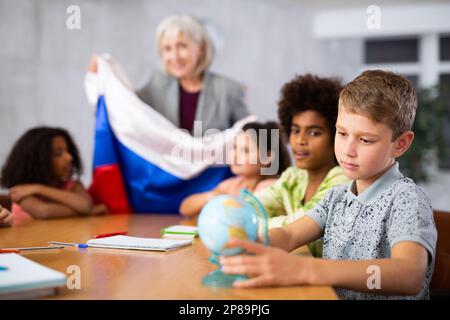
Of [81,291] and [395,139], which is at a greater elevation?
[395,139]

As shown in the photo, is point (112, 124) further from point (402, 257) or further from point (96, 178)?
point (402, 257)

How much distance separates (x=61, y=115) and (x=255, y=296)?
12.4 ft

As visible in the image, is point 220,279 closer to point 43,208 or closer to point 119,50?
point 43,208

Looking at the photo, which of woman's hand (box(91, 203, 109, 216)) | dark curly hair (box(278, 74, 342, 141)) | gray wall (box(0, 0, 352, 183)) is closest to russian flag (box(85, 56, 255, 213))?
woman's hand (box(91, 203, 109, 216))

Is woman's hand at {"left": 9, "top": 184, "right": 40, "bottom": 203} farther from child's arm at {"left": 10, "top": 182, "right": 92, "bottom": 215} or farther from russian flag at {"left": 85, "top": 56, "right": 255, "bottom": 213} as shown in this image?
russian flag at {"left": 85, "top": 56, "right": 255, "bottom": 213}

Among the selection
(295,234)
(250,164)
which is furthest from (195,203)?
(295,234)

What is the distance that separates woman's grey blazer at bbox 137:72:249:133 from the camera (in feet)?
8.48

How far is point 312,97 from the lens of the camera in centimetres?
173

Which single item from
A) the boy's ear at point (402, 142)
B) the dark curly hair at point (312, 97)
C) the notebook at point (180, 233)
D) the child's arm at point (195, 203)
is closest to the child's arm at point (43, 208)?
the child's arm at point (195, 203)

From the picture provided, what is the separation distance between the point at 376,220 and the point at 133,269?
484 mm

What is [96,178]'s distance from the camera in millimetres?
2393

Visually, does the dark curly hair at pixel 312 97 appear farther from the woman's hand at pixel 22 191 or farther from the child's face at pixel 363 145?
the woman's hand at pixel 22 191
